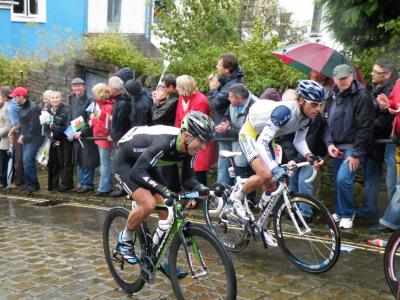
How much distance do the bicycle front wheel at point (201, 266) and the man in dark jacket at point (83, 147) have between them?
6292 mm

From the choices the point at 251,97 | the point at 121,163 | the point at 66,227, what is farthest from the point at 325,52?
the point at 66,227

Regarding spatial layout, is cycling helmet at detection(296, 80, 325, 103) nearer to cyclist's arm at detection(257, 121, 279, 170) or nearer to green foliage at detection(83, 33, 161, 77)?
cyclist's arm at detection(257, 121, 279, 170)

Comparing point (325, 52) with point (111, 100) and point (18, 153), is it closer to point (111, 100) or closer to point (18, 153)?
point (111, 100)

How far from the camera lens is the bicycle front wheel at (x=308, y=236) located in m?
6.09

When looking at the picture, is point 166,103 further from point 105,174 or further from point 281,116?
point 281,116

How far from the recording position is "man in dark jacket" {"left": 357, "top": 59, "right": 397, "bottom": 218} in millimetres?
7801

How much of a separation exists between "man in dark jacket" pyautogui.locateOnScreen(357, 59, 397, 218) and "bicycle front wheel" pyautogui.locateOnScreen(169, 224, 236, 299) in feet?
12.8

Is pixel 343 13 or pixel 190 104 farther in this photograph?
pixel 343 13

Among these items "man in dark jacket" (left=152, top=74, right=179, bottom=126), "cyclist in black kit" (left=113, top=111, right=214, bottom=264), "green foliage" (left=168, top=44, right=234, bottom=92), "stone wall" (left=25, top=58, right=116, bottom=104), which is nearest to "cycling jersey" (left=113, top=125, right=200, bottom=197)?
"cyclist in black kit" (left=113, top=111, right=214, bottom=264)

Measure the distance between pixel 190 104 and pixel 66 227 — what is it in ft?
8.92

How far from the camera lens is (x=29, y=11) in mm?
22953

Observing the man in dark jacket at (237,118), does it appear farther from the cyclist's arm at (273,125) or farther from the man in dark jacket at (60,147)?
the man in dark jacket at (60,147)

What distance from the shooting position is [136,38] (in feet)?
78.6

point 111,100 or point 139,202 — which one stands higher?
point 111,100
